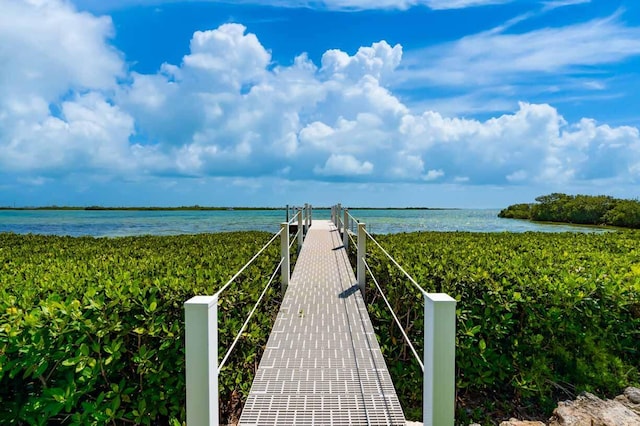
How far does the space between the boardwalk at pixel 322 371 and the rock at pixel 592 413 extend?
5.59 feet

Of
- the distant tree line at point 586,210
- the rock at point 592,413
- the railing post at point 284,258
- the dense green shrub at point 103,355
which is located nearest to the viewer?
the dense green shrub at point 103,355

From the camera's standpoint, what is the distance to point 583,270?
5.55 metres

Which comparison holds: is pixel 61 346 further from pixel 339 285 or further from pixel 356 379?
pixel 339 285

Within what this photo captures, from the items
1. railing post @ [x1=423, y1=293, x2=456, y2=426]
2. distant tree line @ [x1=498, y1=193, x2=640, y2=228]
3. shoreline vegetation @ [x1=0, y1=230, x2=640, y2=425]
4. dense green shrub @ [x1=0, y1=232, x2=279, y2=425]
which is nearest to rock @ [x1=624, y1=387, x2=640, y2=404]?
shoreline vegetation @ [x1=0, y1=230, x2=640, y2=425]

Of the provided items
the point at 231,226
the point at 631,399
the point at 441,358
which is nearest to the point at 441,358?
the point at 441,358

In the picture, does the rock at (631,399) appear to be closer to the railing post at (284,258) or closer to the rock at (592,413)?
the rock at (592,413)

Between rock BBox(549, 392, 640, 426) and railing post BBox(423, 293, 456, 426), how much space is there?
2.05 m

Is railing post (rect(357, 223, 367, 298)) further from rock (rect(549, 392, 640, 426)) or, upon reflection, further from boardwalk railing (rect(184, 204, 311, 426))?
boardwalk railing (rect(184, 204, 311, 426))

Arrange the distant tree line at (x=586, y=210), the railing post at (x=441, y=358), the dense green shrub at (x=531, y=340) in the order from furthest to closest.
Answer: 1. the distant tree line at (x=586, y=210)
2. the dense green shrub at (x=531, y=340)
3. the railing post at (x=441, y=358)

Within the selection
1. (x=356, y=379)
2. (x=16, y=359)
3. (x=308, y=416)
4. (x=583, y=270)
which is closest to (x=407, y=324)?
(x=356, y=379)

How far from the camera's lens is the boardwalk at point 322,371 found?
3492 millimetres

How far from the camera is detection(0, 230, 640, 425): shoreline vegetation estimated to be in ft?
11.1

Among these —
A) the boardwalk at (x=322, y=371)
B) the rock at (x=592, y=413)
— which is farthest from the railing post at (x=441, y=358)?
the rock at (x=592, y=413)

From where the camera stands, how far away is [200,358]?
261cm
